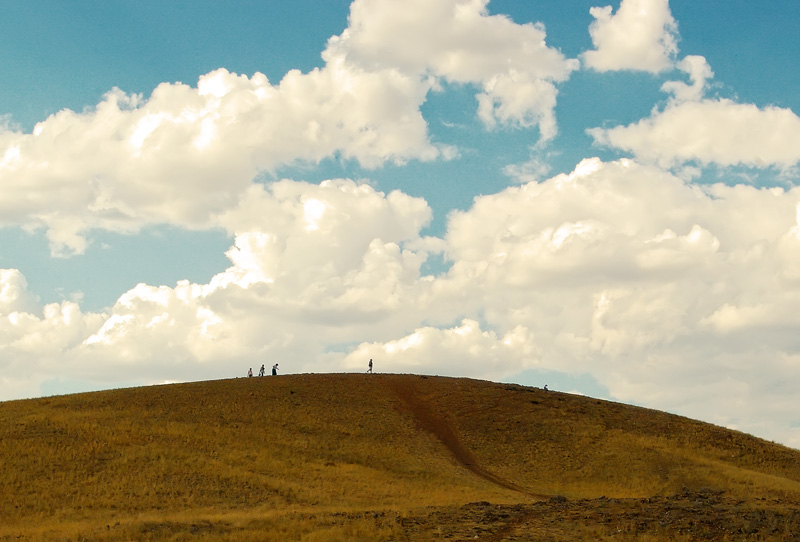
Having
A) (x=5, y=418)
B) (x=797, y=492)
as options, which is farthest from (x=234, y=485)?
(x=797, y=492)

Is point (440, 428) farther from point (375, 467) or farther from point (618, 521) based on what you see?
point (618, 521)

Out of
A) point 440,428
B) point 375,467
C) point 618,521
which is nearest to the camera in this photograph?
point 618,521

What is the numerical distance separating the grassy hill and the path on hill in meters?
0.20

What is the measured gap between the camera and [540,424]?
2215 inches

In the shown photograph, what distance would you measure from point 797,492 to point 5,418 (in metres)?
48.8

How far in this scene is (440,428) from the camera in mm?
55594

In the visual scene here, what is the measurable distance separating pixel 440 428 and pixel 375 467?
10254 millimetres

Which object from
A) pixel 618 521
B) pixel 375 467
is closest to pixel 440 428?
pixel 375 467

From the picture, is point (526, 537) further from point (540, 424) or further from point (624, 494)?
point (540, 424)

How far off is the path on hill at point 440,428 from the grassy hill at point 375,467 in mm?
197

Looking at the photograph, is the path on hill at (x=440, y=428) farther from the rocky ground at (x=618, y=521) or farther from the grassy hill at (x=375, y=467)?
the rocky ground at (x=618, y=521)

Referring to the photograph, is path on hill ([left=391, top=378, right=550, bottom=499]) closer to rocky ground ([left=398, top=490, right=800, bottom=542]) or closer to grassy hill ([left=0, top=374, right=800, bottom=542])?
grassy hill ([left=0, top=374, right=800, bottom=542])

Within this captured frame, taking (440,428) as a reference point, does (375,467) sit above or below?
below

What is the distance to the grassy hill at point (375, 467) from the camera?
2853 cm
